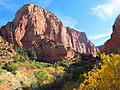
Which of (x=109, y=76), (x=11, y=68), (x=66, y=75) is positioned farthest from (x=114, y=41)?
(x=109, y=76)

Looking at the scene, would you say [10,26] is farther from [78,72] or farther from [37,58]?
[78,72]

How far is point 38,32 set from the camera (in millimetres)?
139125

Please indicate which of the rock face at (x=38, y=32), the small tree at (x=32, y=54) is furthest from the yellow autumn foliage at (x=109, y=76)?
the rock face at (x=38, y=32)

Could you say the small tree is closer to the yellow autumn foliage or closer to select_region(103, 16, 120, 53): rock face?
select_region(103, 16, 120, 53): rock face

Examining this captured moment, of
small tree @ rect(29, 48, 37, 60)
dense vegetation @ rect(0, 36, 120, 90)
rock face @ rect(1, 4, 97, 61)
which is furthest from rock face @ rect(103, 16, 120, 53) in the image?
rock face @ rect(1, 4, 97, 61)

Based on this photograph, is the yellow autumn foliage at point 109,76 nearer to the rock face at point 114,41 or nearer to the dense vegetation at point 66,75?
the dense vegetation at point 66,75

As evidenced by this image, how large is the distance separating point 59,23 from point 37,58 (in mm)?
53415

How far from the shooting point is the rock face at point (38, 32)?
116 m

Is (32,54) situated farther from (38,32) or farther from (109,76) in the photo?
(109,76)

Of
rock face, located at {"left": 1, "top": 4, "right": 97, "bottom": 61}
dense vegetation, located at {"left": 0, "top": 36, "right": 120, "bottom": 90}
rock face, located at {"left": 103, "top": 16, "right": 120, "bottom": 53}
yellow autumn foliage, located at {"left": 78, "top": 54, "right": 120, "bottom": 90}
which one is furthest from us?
rock face, located at {"left": 1, "top": 4, "right": 97, "bottom": 61}

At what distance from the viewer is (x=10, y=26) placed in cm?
13275

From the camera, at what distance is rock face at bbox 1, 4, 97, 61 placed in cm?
11612

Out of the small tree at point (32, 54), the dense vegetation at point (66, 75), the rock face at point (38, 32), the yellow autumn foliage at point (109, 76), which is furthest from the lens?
the rock face at point (38, 32)

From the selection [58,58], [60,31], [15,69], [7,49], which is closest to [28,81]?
[15,69]
